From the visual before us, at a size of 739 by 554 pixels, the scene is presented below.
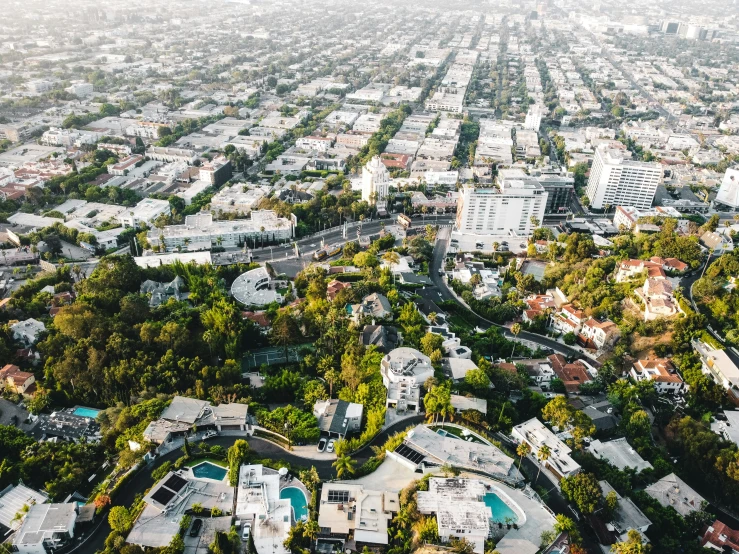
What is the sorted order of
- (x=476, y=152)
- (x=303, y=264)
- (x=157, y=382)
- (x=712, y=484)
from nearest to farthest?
1. (x=712, y=484)
2. (x=157, y=382)
3. (x=303, y=264)
4. (x=476, y=152)

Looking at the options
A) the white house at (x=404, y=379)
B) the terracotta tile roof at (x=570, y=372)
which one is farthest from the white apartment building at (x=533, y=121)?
the white house at (x=404, y=379)

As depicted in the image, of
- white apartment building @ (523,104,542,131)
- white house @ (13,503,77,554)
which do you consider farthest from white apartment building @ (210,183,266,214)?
white apartment building @ (523,104,542,131)

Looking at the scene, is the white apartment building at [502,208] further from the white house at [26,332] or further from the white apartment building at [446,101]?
the white apartment building at [446,101]

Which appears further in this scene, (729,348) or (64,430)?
(729,348)

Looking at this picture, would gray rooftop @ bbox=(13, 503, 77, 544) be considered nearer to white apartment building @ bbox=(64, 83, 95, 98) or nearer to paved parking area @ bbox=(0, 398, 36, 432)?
paved parking area @ bbox=(0, 398, 36, 432)

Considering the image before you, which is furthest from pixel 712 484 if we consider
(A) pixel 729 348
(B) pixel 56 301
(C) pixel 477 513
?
(B) pixel 56 301

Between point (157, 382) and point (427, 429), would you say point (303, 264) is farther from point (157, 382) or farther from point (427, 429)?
point (427, 429)

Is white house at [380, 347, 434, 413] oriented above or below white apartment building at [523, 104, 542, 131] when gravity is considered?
above
